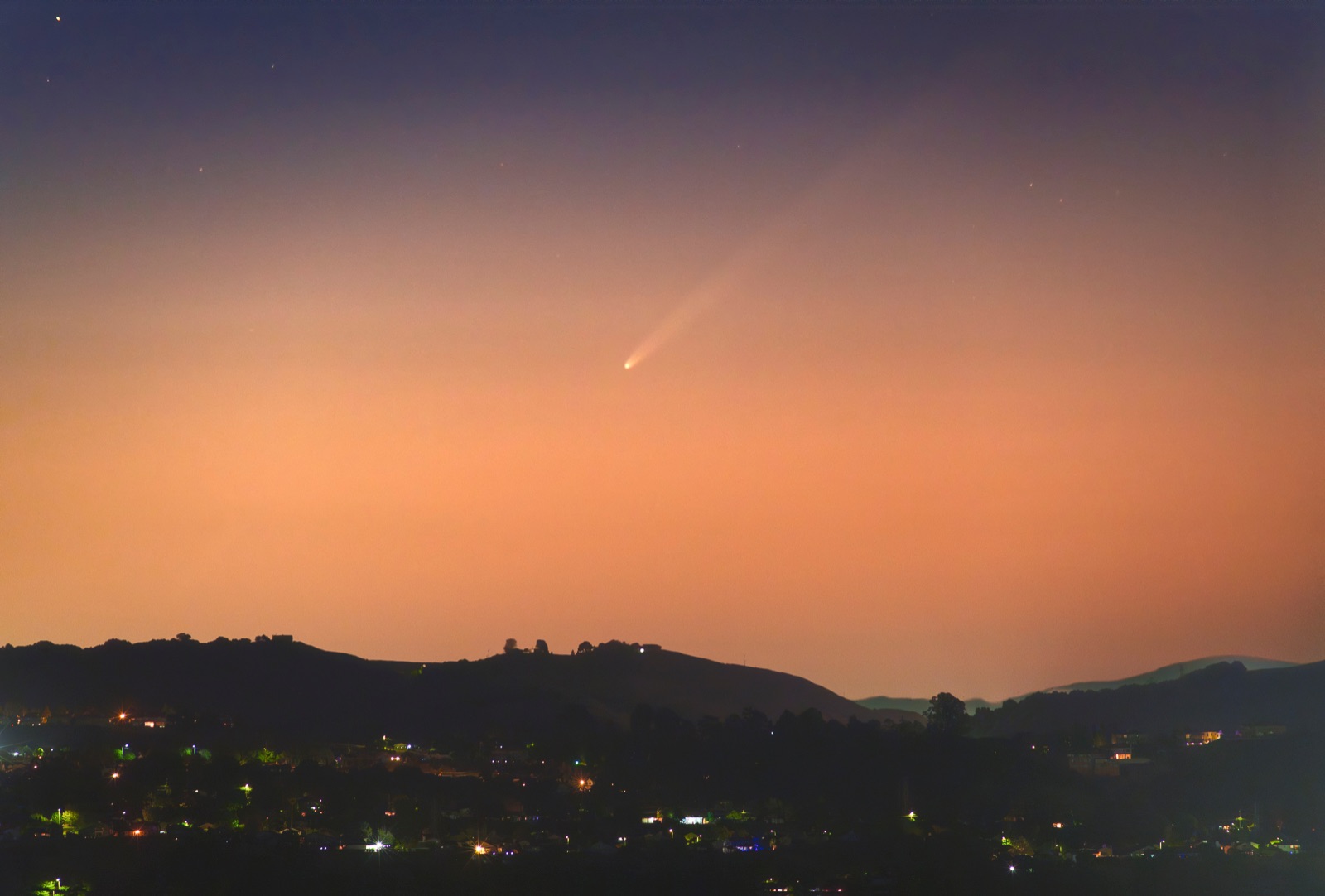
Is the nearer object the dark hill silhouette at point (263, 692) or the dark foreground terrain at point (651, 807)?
the dark foreground terrain at point (651, 807)

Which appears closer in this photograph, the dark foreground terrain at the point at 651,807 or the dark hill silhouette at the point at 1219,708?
the dark foreground terrain at the point at 651,807

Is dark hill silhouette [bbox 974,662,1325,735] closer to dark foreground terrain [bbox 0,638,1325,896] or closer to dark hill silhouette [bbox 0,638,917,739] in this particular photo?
dark foreground terrain [bbox 0,638,1325,896]

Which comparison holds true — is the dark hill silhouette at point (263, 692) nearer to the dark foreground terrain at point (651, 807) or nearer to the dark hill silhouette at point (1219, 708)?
the dark foreground terrain at point (651, 807)

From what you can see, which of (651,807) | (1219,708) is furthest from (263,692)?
(1219,708)

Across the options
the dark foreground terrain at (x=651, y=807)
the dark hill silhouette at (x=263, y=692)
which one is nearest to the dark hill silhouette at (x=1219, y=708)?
the dark foreground terrain at (x=651, y=807)

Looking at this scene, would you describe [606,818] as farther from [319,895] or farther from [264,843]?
[319,895]

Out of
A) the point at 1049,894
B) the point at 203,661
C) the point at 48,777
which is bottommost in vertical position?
the point at 1049,894

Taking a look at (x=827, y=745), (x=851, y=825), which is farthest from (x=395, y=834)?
(x=827, y=745)

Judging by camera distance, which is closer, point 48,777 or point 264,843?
point 264,843

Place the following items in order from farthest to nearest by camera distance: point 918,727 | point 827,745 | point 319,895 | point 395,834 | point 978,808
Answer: point 918,727 < point 827,745 < point 978,808 < point 395,834 < point 319,895

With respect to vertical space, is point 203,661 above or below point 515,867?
above

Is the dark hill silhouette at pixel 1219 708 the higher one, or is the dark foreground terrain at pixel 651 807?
the dark hill silhouette at pixel 1219 708
